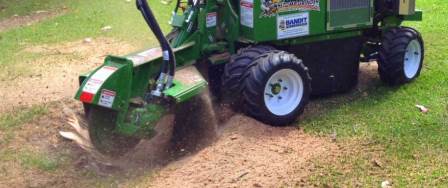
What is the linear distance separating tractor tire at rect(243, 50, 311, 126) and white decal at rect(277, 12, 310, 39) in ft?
1.37

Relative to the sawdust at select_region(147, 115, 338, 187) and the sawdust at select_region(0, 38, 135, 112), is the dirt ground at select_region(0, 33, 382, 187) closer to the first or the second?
the sawdust at select_region(147, 115, 338, 187)

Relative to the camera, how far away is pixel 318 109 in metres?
7.46

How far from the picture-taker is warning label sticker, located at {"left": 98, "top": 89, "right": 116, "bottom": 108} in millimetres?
5945

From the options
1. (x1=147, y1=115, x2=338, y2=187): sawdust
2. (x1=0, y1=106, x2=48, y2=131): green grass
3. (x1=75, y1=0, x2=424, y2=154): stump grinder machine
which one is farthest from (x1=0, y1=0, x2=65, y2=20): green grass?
(x1=147, y1=115, x2=338, y2=187): sawdust

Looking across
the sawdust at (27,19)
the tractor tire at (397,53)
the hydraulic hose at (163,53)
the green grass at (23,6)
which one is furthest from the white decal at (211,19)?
the green grass at (23,6)

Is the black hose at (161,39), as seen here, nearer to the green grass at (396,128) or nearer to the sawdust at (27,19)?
the green grass at (396,128)

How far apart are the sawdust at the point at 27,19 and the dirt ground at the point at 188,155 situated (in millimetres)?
5966

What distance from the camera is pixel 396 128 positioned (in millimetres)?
6801

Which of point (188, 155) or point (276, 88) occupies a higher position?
point (276, 88)

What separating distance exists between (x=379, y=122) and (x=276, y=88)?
118cm

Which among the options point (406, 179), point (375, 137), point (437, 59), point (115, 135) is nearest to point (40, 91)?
point (115, 135)

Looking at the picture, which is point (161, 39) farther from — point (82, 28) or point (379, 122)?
point (82, 28)

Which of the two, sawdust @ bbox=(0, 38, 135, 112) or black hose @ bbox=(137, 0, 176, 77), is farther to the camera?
sawdust @ bbox=(0, 38, 135, 112)

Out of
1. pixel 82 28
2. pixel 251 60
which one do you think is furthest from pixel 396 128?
pixel 82 28
